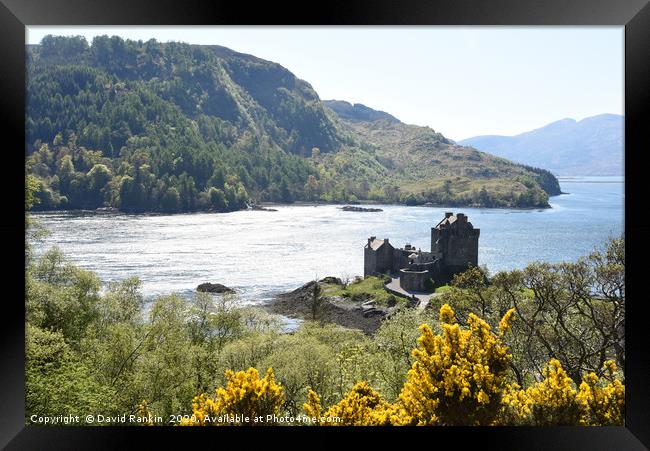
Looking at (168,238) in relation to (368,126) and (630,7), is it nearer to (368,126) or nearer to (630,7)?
(368,126)

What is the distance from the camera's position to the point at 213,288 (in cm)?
927

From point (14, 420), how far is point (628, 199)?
4.51m

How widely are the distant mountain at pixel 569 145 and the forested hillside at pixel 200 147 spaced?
0.60 m

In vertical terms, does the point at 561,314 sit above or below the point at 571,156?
below

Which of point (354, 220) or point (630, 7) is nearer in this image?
point (630, 7)

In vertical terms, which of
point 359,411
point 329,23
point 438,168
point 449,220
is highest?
point 329,23

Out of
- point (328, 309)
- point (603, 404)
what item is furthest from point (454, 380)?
point (328, 309)

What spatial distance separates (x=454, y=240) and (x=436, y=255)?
0.40 m

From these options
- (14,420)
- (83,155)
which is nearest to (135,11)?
(14,420)

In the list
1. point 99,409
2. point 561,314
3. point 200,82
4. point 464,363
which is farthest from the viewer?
point 200,82

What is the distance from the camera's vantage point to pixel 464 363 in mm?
4500

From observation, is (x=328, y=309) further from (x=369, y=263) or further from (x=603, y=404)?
(x=603, y=404)

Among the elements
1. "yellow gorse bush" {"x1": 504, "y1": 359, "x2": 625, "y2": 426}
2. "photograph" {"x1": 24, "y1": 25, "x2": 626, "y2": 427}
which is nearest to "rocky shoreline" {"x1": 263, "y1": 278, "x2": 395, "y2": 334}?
"photograph" {"x1": 24, "y1": 25, "x2": 626, "y2": 427}

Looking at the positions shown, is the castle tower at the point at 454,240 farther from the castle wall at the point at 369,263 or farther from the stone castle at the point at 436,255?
the castle wall at the point at 369,263
